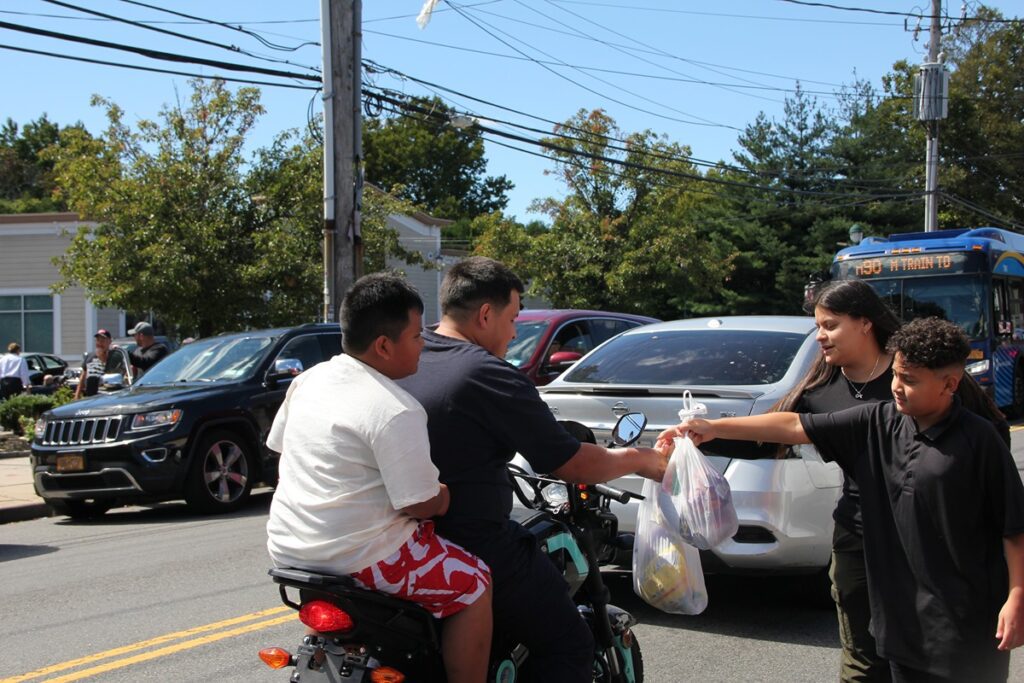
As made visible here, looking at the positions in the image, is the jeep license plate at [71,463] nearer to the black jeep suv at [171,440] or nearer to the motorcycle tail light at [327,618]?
the black jeep suv at [171,440]

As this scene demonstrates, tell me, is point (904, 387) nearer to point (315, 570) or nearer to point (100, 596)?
point (315, 570)

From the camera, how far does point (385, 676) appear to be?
9.91 feet

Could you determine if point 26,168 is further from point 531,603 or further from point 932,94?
point 531,603

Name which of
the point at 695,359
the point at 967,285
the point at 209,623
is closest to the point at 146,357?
the point at 209,623

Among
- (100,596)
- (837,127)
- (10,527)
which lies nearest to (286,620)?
(100,596)

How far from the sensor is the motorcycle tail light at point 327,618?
3.02 meters

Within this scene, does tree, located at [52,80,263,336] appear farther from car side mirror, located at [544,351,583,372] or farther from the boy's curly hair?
the boy's curly hair

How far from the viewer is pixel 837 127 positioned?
49406 mm

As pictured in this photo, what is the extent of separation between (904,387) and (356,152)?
12308mm

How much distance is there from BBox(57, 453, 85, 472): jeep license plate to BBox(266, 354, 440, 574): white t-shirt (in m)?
8.04

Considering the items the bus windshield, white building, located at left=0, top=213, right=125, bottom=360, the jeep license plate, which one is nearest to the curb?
the jeep license plate

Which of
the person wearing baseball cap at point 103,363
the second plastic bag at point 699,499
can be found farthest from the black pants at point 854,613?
the person wearing baseball cap at point 103,363

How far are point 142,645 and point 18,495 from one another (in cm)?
720

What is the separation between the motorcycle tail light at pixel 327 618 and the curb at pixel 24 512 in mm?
9483
